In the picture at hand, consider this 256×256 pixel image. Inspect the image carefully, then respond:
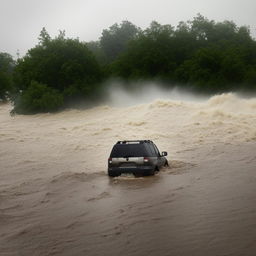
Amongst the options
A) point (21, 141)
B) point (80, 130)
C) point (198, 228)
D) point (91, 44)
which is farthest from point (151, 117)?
point (91, 44)

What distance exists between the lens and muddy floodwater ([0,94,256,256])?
28.7ft

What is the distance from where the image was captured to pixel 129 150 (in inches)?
625

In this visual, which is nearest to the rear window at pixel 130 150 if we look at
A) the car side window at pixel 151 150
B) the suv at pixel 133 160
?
the suv at pixel 133 160

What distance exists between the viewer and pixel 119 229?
32.1 feet

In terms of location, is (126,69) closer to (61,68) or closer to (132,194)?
(61,68)

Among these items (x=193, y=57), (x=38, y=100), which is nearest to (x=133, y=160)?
(x=38, y=100)

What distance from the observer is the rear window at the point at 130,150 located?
15.7m

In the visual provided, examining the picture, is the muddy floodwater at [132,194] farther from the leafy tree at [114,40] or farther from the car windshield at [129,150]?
the leafy tree at [114,40]

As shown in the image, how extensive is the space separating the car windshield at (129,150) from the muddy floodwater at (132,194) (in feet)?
2.79

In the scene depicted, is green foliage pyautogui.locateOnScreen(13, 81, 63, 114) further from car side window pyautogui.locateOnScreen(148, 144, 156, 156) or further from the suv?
the suv

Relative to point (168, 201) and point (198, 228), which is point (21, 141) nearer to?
point (168, 201)

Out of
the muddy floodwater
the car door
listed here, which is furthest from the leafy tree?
the car door

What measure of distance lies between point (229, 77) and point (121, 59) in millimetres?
15936

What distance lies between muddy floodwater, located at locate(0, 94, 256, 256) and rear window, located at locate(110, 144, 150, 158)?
850 millimetres
